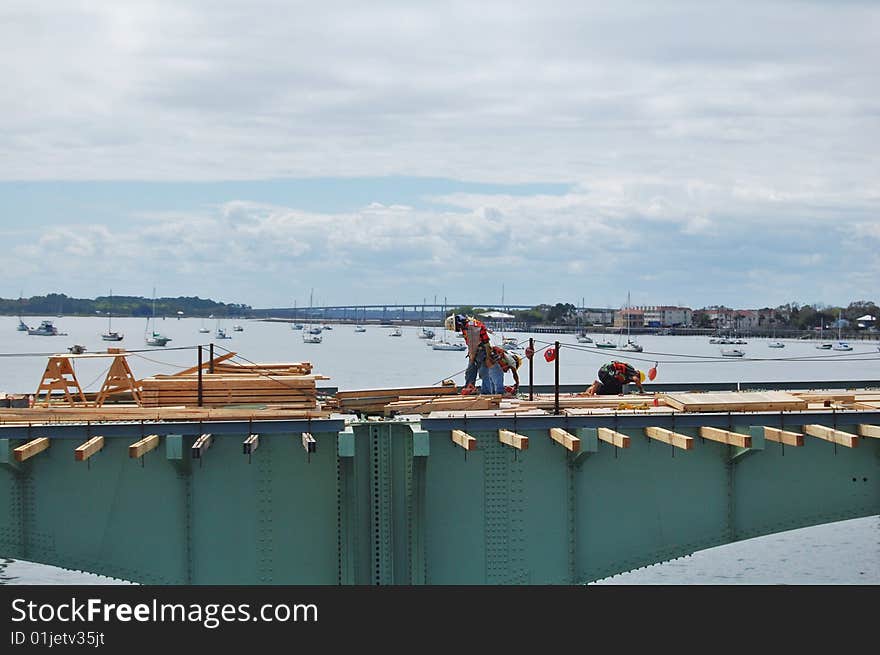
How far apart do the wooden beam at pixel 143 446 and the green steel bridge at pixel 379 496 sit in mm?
70

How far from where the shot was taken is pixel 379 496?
2047 centimetres

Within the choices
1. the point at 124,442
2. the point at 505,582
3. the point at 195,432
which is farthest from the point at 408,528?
the point at 124,442

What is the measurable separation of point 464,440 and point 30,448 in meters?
8.19

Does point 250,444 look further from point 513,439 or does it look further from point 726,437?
point 726,437

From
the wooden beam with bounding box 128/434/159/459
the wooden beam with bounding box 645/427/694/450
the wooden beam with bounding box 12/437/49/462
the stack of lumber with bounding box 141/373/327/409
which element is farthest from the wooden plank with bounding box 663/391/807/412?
the wooden beam with bounding box 12/437/49/462

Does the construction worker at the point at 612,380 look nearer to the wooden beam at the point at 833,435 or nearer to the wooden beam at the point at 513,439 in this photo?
the wooden beam at the point at 833,435

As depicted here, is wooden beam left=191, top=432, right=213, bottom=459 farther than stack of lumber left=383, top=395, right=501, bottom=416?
No

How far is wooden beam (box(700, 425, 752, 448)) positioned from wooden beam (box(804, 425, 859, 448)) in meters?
1.66

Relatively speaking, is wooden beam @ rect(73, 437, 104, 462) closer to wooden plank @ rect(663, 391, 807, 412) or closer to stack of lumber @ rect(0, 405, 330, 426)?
stack of lumber @ rect(0, 405, 330, 426)

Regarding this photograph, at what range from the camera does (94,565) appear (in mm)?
20422

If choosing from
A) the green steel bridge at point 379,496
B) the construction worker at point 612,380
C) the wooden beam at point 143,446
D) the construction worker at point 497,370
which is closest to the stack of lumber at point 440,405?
the green steel bridge at point 379,496

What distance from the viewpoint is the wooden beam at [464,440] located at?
19.6 meters

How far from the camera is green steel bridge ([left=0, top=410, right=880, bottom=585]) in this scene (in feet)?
66.5
